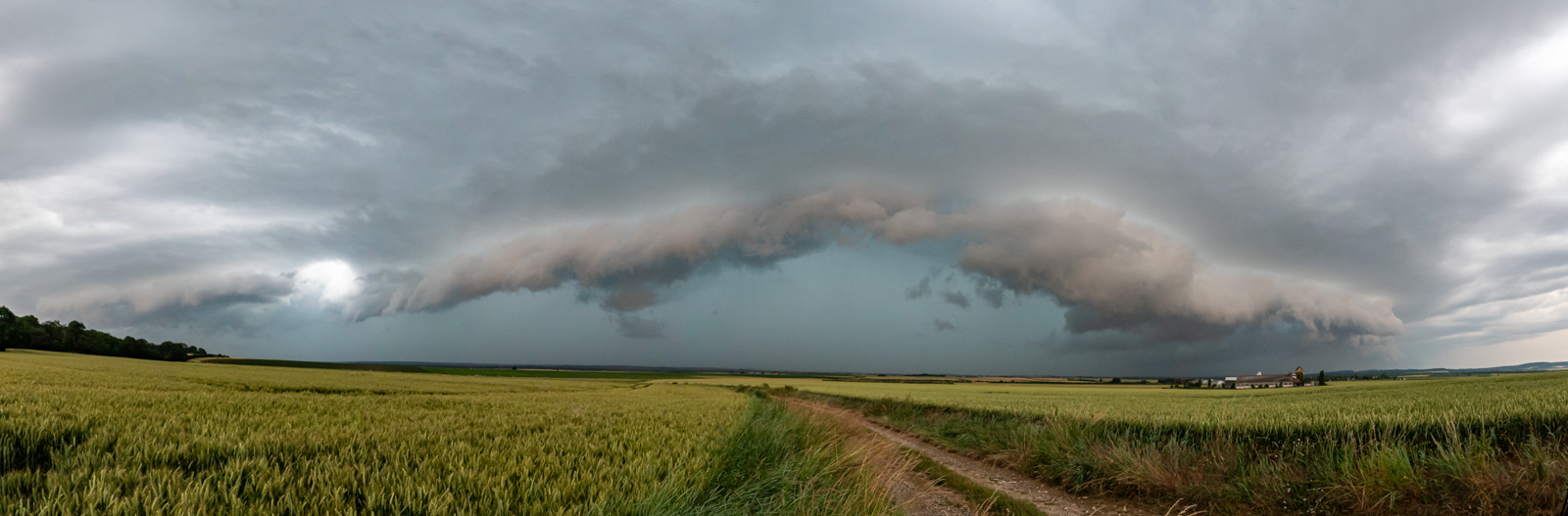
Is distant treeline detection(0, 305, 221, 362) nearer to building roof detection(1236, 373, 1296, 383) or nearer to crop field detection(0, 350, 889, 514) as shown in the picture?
crop field detection(0, 350, 889, 514)

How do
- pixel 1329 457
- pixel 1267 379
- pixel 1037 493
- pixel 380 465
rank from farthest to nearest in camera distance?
pixel 1267 379
pixel 1037 493
pixel 1329 457
pixel 380 465

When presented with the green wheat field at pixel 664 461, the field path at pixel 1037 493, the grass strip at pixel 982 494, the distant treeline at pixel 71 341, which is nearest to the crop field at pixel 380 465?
the green wheat field at pixel 664 461

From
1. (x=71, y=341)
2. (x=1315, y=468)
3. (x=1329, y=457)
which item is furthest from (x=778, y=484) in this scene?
(x=71, y=341)

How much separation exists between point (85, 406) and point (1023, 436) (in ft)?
55.2

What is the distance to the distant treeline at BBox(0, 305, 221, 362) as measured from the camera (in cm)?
7612

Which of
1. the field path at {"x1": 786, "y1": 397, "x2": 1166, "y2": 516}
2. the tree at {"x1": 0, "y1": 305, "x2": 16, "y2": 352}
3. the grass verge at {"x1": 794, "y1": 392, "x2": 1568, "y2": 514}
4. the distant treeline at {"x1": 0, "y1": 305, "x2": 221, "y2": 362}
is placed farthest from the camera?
the distant treeline at {"x1": 0, "y1": 305, "x2": 221, "y2": 362}

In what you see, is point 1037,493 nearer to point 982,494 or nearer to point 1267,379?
point 982,494

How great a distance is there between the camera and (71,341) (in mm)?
83250

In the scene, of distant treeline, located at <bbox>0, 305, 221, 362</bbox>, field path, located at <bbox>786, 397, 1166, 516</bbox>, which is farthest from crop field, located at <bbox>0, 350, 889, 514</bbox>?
distant treeline, located at <bbox>0, 305, 221, 362</bbox>

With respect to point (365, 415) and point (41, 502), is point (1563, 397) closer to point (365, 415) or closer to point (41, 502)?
point (41, 502)

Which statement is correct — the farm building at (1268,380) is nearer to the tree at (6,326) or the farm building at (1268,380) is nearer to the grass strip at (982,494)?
the grass strip at (982,494)

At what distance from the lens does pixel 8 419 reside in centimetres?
604

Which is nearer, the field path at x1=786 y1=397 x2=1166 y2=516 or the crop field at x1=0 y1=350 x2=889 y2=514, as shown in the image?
the crop field at x1=0 y1=350 x2=889 y2=514

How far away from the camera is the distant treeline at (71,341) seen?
76125 mm
